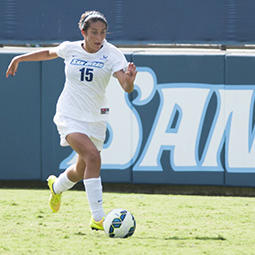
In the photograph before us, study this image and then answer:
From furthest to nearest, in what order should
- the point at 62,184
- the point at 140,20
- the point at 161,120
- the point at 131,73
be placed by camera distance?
the point at 140,20, the point at 161,120, the point at 62,184, the point at 131,73

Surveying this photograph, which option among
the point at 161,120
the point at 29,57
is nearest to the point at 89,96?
the point at 29,57

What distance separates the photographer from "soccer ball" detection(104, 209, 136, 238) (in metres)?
6.16

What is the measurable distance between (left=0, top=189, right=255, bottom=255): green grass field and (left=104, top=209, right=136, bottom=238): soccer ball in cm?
8

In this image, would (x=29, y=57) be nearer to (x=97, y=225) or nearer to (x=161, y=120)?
(x=97, y=225)

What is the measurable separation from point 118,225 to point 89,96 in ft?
3.93

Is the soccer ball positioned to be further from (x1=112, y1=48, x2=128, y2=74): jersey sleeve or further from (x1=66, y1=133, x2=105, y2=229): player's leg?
(x1=112, y1=48, x2=128, y2=74): jersey sleeve

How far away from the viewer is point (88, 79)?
6.43m

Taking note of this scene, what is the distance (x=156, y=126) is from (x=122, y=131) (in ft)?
1.55

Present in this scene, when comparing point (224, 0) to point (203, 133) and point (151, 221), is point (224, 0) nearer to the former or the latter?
point (203, 133)

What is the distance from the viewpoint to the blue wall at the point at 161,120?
9703mm

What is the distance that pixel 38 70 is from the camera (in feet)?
33.0

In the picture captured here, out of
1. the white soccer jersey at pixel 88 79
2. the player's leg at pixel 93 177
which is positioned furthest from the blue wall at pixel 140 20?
the player's leg at pixel 93 177

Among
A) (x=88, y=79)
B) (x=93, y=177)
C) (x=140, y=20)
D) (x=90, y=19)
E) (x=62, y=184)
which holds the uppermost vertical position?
(x=140, y=20)

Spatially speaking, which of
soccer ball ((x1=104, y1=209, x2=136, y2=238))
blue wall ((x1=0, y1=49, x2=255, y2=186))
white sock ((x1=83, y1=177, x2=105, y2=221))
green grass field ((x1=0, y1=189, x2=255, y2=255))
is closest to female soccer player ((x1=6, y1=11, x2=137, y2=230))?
white sock ((x1=83, y1=177, x2=105, y2=221))
